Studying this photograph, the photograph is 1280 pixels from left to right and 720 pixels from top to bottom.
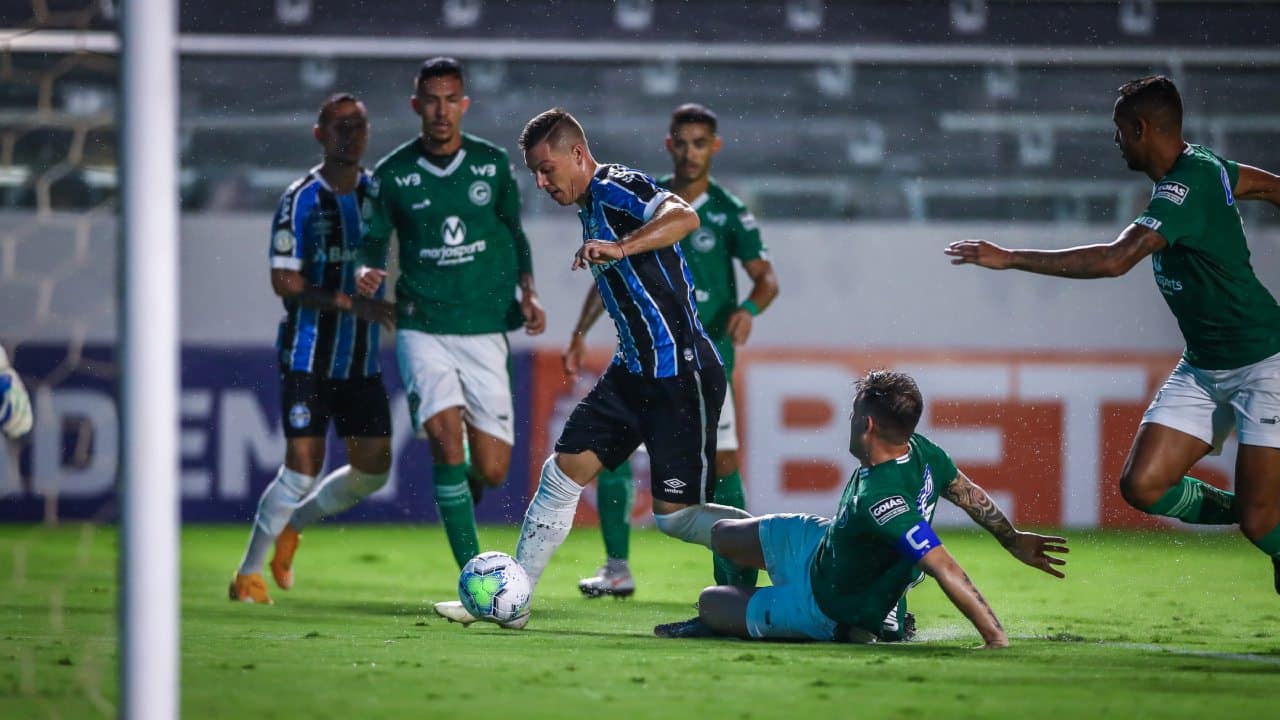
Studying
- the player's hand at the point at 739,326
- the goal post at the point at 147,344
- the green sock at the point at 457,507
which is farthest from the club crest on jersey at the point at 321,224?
the goal post at the point at 147,344

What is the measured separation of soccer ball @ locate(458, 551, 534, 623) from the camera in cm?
507

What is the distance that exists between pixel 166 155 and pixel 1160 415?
3367 mm

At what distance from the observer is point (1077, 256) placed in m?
4.74

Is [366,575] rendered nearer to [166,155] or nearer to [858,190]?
[166,155]

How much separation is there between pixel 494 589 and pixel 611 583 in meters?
1.58

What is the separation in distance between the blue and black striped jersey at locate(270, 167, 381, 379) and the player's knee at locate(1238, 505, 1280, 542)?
3552mm

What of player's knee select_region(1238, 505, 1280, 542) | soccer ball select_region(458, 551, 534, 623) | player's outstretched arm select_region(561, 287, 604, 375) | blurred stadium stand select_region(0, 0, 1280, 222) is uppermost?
blurred stadium stand select_region(0, 0, 1280, 222)

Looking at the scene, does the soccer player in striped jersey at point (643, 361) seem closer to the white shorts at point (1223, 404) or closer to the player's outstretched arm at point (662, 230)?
the player's outstretched arm at point (662, 230)

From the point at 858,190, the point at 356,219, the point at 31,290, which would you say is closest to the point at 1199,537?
the point at 858,190

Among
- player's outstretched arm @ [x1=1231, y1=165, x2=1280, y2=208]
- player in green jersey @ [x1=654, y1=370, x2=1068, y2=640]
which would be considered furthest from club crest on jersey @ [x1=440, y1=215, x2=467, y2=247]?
player's outstretched arm @ [x1=1231, y1=165, x2=1280, y2=208]

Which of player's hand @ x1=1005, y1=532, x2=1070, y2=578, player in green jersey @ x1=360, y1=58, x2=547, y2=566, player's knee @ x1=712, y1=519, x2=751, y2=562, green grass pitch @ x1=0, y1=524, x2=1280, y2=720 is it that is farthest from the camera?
player in green jersey @ x1=360, y1=58, x2=547, y2=566

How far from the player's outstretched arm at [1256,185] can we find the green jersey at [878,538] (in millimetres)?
1325

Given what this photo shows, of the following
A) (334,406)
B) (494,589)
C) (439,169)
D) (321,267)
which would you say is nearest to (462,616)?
(494,589)

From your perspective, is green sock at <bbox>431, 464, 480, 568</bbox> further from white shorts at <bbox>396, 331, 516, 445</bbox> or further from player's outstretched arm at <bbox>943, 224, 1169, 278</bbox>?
player's outstretched arm at <bbox>943, 224, 1169, 278</bbox>
